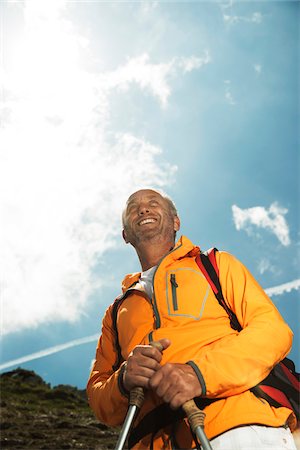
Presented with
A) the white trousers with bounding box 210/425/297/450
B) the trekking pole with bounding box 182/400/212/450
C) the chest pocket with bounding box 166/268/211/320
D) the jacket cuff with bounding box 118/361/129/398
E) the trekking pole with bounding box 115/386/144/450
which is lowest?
the white trousers with bounding box 210/425/297/450

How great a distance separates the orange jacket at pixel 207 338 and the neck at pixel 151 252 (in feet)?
1.68

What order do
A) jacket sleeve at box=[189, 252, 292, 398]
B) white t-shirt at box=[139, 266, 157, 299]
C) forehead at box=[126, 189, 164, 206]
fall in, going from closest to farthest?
jacket sleeve at box=[189, 252, 292, 398]
white t-shirt at box=[139, 266, 157, 299]
forehead at box=[126, 189, 164, 206]

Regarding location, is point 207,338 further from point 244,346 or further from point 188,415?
point 188,415

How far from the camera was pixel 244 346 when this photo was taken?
3635 mm

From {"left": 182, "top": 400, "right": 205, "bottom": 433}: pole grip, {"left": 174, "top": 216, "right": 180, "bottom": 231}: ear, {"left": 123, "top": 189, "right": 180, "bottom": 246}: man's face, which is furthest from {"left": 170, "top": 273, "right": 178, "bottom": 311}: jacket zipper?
{"left": 174, "top": 216, "right": 180, "bottom": 231}: ear

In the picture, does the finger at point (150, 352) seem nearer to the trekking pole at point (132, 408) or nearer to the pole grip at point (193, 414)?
the trekking pole at point (132, 408)

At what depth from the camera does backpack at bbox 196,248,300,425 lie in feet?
12.1

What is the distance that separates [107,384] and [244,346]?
138cm

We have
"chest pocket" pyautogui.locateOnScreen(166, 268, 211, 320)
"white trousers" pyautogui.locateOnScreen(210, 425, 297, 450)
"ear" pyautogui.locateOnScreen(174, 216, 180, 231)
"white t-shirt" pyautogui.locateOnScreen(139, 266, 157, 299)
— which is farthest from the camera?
"ear" pyautogui.locateOnScreen(174, 216, 180, 231)

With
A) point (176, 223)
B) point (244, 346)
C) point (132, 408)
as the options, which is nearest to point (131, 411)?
point (132, 408)

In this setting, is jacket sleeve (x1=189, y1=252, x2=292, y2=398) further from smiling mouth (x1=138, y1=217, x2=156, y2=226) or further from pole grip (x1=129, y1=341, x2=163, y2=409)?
smiling mouth (x1=138, y1=217, x2=156, y2=226)

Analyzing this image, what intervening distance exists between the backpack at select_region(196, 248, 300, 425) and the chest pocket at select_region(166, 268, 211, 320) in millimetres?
100

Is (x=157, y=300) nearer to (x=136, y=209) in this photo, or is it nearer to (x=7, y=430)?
(x=136, y=209)

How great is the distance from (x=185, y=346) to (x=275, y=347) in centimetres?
74
